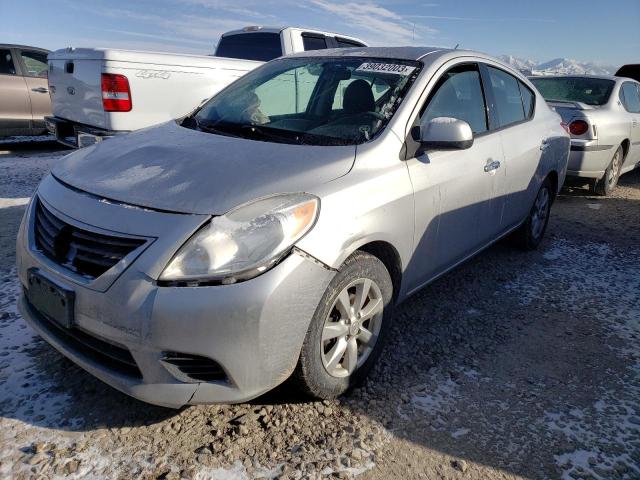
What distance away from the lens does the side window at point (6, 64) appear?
26.2ft

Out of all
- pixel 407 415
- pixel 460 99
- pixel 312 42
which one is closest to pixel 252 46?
pixel 312 42

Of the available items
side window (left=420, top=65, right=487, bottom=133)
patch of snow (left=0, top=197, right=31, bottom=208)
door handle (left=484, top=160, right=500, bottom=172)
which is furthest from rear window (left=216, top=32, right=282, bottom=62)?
door handle (left=484, top=160, right=500, bottom=172)

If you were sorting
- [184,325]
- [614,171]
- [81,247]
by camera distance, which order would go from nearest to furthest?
[184,325] → [81,247] → [614,171]

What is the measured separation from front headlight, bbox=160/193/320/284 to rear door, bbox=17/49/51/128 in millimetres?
7631

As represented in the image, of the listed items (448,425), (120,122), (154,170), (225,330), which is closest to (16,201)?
(120,122)

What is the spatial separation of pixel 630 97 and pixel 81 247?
8085 millimetres

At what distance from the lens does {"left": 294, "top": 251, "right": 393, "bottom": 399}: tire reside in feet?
7.12

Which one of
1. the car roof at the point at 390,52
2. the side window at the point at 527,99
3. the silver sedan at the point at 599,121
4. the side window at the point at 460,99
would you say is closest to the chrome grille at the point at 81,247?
the side window at the point at 460,99

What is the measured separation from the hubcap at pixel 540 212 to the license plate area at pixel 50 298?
3857 millimetres

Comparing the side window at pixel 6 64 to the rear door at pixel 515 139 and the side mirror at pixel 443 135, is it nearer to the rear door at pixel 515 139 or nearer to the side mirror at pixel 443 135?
the rear door at pixel 515 139

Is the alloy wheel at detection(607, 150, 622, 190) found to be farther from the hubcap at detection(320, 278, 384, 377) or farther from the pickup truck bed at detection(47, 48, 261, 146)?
the hubcap at detection(320, 278, 384, 377)

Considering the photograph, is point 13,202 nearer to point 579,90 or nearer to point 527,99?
point 527,99

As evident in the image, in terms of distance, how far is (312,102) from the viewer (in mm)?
3232

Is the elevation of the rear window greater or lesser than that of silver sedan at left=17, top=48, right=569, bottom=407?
greater
